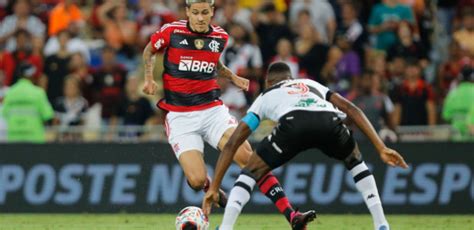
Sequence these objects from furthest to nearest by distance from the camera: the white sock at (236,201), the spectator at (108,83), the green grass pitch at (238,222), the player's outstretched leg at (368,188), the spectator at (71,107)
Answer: the spectator at (108,83), the spectator at (71,107), the green grass pitch at (238,222), the player's outstretched leg at (368,188), the white sock at (236,201)

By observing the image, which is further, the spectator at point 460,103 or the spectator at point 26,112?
the spectator at point 26,112

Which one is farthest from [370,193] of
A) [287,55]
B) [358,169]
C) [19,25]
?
[19,25]

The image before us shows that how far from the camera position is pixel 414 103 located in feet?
64.9

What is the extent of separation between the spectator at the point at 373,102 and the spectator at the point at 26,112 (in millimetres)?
4833

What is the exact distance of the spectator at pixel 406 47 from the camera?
21109mm

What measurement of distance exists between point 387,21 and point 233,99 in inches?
127

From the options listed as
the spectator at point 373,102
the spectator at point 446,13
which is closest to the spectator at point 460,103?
the spectator at point 373,102

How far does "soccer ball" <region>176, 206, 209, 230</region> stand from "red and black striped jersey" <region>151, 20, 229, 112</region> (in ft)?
6.16

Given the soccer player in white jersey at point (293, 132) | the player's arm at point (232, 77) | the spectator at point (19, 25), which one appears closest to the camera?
the soccer player in white jersey at point (293, 132)

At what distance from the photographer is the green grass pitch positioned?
15.3 meters

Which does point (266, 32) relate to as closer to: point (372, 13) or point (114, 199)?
point (372, 13)

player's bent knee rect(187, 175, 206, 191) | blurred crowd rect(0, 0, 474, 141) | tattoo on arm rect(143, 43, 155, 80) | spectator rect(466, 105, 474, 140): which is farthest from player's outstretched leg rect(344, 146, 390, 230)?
blurred crowd rect(0, 0, 474, 141)

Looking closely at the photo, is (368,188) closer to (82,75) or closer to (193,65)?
(193,65)

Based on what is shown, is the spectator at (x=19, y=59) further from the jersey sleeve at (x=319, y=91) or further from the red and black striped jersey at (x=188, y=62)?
the jersey sleeve at (x=319, y=91)
